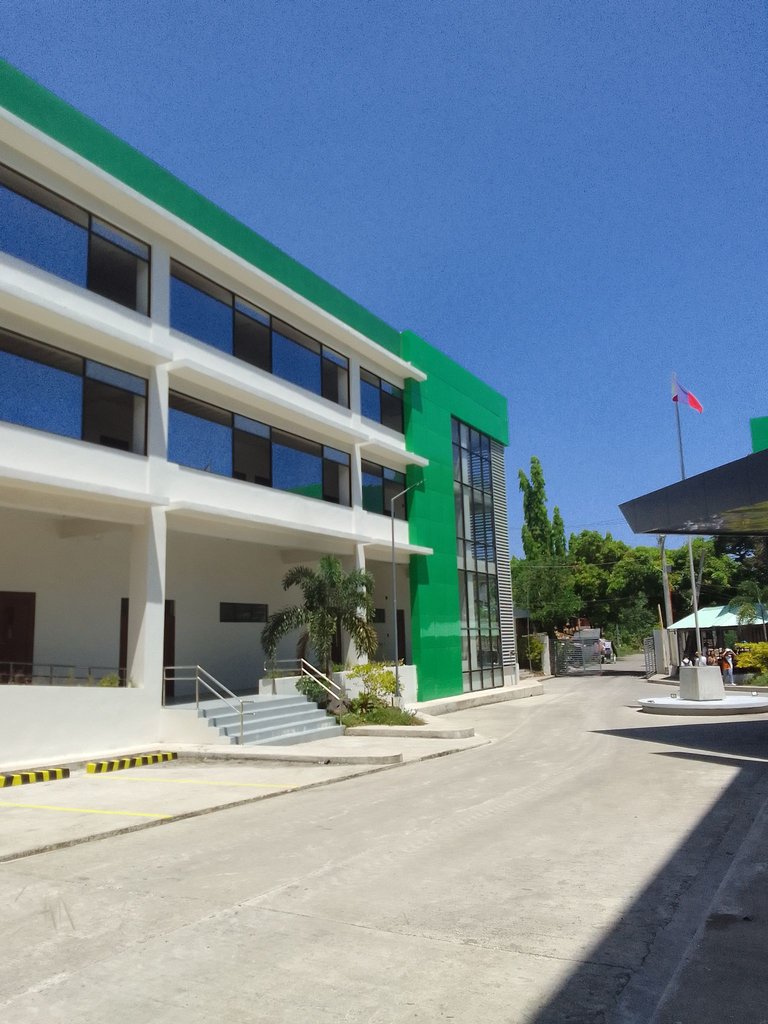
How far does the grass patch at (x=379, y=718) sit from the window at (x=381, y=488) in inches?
312

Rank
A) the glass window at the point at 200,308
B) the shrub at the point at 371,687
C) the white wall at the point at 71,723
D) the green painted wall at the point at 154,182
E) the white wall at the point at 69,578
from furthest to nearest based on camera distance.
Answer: the shrub at the point at 371,687 < the glass window at the point at 200,308 < the white wall at the point at 69,578 < the green painted wall at the point at 154,182 < the white wall at the point at 71,723

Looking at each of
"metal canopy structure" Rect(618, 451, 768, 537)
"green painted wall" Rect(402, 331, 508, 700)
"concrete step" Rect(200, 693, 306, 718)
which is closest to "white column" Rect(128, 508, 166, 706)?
"concrete step" Rect(200, 693, 306, 718)

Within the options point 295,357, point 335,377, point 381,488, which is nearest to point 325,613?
point 381,488

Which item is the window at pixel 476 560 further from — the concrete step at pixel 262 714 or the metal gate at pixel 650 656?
the metal gate at pixel 650 656

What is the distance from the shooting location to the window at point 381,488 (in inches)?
1114

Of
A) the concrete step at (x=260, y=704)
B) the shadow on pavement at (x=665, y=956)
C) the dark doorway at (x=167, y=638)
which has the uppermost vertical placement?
the dark doorway at (x=167, y=638)

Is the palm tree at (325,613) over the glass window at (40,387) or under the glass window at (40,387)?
under

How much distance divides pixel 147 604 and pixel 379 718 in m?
7.31

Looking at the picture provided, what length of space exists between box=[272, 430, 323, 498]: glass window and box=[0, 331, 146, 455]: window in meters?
5.46

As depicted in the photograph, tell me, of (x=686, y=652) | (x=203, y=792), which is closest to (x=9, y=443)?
(x=203, y=792)

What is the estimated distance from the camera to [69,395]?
56.0ft

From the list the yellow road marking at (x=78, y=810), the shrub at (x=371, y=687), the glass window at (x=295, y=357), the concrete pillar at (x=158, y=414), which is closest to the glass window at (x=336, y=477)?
the glass window at (x=295, y=357)

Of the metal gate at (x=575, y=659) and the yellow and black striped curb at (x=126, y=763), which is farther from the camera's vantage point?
the metal gate at (x=575, y=659)

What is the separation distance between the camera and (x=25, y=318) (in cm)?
1598
